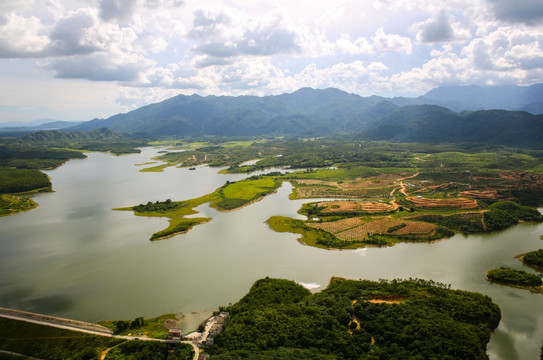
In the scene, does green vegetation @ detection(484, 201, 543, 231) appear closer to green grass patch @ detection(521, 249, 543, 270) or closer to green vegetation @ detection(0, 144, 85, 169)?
green grass patch @ detection(521, 249, 543, 270)

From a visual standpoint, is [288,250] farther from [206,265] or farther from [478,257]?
[478,257]

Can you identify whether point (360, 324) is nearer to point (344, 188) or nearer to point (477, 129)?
point (344, 188)

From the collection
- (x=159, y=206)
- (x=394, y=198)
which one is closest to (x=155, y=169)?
(x=159, y=206)

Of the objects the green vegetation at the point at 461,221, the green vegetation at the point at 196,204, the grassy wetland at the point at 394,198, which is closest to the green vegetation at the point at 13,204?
the green vegetation at the point at 196,204

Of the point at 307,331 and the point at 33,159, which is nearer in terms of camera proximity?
the point at 307,331

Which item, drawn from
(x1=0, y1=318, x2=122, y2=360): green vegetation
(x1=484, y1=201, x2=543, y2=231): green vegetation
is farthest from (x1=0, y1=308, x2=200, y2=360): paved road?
(x1=484, y1=201, x2=543, y2=231): green vegetation

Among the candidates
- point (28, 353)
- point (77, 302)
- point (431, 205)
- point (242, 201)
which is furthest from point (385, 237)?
point (28, 353)

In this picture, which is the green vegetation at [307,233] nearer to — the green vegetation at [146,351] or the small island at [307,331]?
the small island at [307,331]

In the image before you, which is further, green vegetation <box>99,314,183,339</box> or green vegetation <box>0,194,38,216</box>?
green vegetation <box>0,194,38,216</box>
